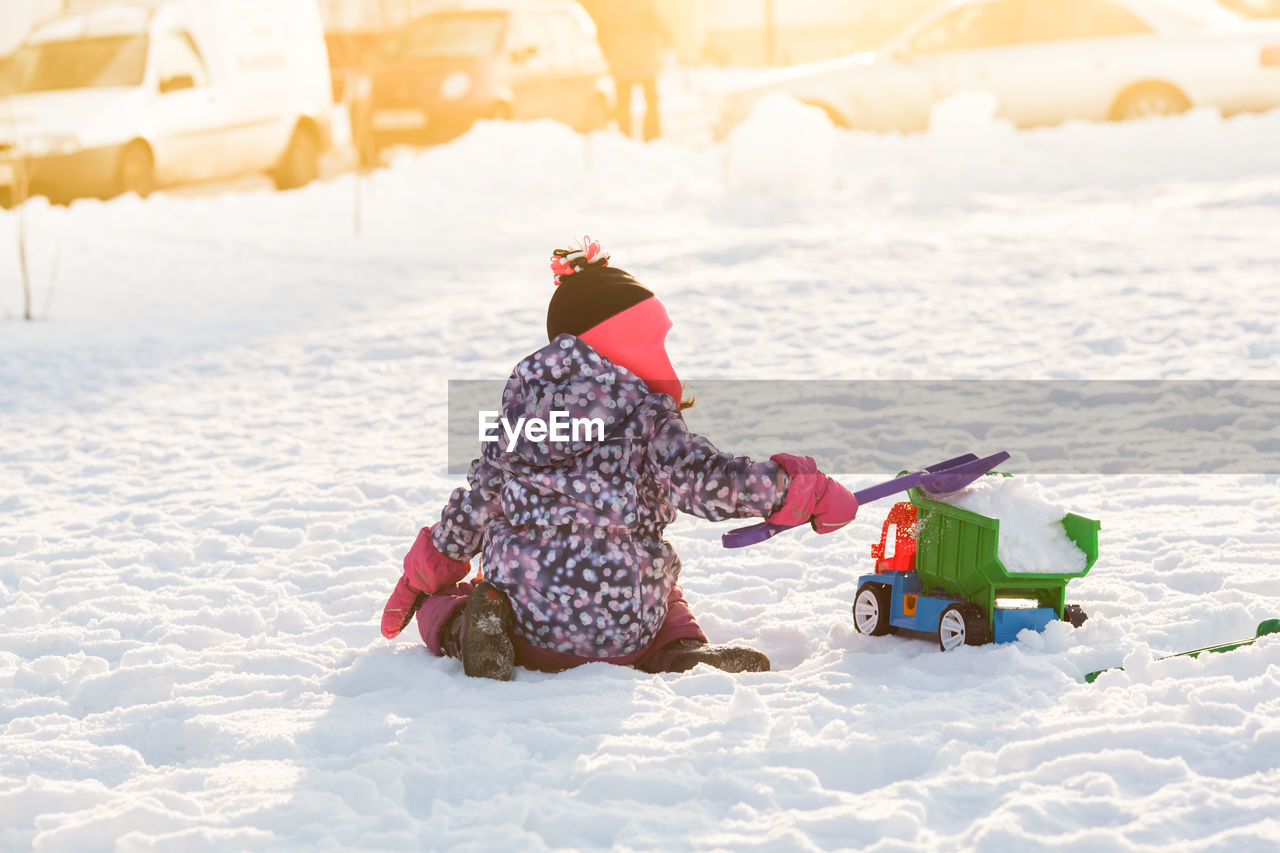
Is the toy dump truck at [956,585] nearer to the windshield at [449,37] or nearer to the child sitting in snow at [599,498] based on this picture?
the child sitting in snow at [599,498]

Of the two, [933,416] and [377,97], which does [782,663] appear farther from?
[377,97]

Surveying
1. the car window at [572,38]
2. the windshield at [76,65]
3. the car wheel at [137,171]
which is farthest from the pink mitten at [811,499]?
the car window at [572,38]

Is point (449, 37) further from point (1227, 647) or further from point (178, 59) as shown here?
point (1227, 647)

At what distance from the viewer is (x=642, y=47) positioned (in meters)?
14.9

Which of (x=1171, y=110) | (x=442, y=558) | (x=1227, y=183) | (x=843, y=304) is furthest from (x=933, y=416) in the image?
(x=1171, y=110)

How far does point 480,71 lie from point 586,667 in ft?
37.0

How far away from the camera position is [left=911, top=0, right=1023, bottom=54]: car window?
40.4 feet

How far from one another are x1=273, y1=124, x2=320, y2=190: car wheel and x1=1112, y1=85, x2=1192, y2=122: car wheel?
7.34m

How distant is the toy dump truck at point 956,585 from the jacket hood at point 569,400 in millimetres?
764

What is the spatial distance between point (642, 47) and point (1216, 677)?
1313cm

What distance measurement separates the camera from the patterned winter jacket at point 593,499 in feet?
9.28

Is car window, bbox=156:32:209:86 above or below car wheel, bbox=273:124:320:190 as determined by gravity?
above

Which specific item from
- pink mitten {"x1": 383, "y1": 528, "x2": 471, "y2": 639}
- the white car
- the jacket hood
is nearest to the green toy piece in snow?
the jacket hood

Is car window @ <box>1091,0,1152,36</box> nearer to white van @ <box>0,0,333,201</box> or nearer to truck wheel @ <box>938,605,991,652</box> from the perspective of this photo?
white van @ <box>0,0,333,201</box>
